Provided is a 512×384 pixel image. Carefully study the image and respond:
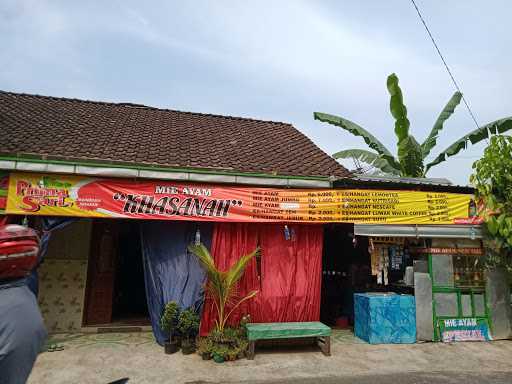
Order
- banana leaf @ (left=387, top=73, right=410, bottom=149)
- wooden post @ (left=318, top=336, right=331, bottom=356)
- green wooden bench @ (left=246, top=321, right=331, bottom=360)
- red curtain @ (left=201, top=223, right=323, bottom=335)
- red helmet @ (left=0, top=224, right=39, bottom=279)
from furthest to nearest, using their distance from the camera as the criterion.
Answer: banana leaf @ (left=387, top=73, right=410, bottom=149) → red curtain @ (left=201, top=223, right=323, bottom=335) → wooden post @ (left=318, top=336, right=331, bottom=356) → green wooden bench @ (left=246, top=321, right=331, bottom=360) → red helmet @ (left=0, top=224, right=39, bottom=279)

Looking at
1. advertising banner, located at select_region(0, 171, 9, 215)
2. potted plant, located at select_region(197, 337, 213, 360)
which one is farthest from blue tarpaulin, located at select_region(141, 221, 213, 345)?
advertising banner, located at select_region(0, 171, 9, 215)

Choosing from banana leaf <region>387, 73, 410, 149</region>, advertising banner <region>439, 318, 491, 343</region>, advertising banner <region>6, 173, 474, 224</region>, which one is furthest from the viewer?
banana leaf <region>387, 73, 410, 149</region>

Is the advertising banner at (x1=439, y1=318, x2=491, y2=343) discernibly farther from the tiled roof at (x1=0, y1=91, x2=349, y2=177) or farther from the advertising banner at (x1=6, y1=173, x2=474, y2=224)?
the tiled roof at (x1=0, y1=91, x2=349, y2=177)

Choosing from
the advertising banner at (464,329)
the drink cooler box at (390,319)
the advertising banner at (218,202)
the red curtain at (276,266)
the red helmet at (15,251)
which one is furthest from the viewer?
the advertising banner at (464,329)

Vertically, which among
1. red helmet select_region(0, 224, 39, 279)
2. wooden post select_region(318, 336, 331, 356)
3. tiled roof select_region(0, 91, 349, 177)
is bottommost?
wooden post select_region(318, 336, 331, 356)

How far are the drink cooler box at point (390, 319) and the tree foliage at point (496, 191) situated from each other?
7.63 feet

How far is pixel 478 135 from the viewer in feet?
31.0

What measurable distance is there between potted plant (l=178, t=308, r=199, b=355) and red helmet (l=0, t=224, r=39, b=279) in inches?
174

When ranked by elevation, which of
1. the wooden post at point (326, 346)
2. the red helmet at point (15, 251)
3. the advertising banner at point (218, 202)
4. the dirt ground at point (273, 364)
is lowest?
the dirt ground at point (273, 364)

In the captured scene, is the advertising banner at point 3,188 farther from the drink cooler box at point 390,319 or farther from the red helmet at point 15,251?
the drink cooler box at point 390,319

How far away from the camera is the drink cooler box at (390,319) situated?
7.00 m

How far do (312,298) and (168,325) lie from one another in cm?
297

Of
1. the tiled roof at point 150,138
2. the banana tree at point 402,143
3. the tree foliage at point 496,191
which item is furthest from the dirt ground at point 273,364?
the banana tree at point 402,143

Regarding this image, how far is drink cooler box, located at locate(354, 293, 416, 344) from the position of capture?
6996 millimetres
